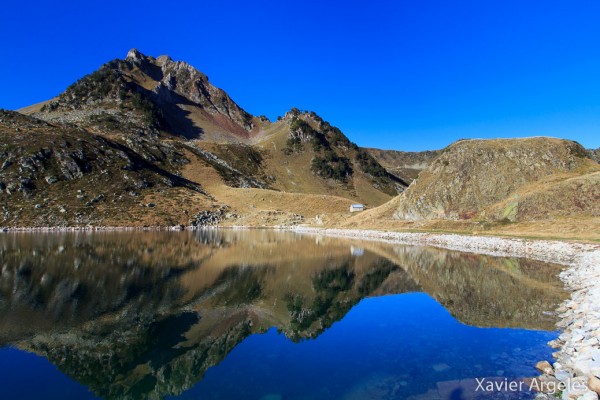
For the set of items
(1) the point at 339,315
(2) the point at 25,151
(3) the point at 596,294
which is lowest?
(1) the point at 339,315

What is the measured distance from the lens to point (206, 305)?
2331cm

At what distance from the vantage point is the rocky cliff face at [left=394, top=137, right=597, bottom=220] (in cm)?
7944

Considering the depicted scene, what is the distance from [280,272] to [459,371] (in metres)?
24.3

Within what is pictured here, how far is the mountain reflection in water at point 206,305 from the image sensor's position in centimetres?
1431

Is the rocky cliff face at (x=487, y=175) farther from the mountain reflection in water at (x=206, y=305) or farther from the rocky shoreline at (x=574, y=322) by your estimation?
the mountain reflection in water at (x=206, y=305)

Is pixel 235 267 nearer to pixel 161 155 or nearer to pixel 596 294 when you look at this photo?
pixel 596 294

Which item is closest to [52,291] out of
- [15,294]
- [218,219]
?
[15,294]

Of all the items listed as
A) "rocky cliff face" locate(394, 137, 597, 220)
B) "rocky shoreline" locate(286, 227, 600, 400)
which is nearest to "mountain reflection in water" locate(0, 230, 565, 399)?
"rocky shoreline" locate(286, 227, 600, 400)

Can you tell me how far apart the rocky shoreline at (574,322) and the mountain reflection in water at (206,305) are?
132cm

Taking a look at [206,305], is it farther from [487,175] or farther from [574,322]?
[487,175]

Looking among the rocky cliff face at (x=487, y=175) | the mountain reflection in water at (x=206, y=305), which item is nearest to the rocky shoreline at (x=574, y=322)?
the mountain reflection in water at (x=206, y=305)

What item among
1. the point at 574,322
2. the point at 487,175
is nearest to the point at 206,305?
the point at 574,322

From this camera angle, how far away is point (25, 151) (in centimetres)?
11250

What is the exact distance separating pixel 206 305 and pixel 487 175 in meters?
78.8
